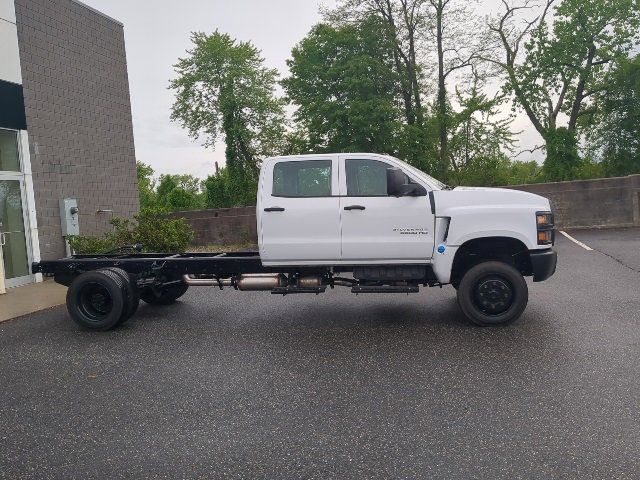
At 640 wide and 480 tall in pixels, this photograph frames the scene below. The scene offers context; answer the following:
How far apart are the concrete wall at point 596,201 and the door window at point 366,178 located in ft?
45.1

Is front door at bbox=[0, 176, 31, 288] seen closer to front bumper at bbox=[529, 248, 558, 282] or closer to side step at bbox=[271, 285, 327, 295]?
side step at bbox=[271, 285, 327, 295]

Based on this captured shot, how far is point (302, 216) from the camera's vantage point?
22.1ft

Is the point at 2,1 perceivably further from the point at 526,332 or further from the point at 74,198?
the point at 526,332

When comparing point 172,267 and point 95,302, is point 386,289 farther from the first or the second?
point 95,302

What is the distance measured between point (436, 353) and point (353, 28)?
26.6 metres

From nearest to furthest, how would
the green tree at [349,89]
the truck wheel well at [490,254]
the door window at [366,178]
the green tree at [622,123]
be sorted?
1. the truck wheel well at [490,254]
2. the door window at [366,178]
3. the green tree at [622,123]
4. the green tree at [349,89]

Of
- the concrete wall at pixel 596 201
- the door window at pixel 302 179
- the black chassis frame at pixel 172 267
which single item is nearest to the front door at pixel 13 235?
the black chassis frame at pixel 172 267

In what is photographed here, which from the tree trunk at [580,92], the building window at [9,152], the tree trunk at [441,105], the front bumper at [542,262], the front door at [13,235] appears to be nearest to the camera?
the front bumper at [542,262]

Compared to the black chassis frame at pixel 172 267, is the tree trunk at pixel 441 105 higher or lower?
higher

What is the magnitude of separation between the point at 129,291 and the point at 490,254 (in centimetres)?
493

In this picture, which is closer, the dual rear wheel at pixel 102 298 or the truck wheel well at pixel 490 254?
the truck wheel well at pixel 490 254

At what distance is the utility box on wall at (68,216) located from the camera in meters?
12.1

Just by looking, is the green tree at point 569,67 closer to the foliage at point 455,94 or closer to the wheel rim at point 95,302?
the foliage at point 455,94

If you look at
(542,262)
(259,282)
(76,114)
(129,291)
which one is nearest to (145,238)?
(76,114)
